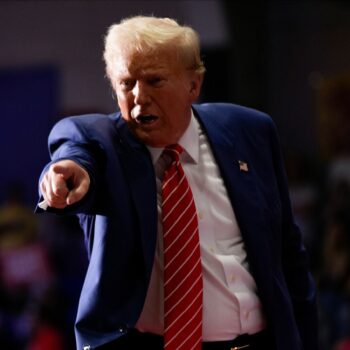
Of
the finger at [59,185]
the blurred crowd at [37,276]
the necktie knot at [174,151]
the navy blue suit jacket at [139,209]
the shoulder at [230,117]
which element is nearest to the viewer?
the finger at [59,185]

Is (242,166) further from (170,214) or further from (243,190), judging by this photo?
(170,214)

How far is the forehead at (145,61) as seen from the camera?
5.95 ft

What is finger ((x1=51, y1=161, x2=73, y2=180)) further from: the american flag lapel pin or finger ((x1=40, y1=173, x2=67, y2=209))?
the american flag lapel pin

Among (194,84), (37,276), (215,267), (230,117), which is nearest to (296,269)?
(215,267)

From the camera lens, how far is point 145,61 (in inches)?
71.4

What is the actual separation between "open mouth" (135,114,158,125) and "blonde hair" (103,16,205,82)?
4.9 inches

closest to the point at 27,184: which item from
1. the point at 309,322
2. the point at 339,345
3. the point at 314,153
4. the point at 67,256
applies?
the point at 67,256

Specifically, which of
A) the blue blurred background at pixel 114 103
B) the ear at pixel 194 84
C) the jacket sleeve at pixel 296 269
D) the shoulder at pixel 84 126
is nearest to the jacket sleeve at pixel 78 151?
the shoulder at pixel 84 126

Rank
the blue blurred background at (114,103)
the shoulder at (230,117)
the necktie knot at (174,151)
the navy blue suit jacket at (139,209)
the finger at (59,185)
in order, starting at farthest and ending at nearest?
the blue blurred background at (114,103) < the shoulder at (230,117) < the necktie knot at (174,151) < the navy blue suit jacket at (139,209) < the finger at (59,185)

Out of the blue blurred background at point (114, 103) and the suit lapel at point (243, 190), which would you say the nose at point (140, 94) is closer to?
the suit lapel at point (243, 190)

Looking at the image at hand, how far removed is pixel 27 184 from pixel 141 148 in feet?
14.5

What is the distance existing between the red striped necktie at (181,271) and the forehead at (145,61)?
235mm

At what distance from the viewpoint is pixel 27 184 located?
620 cm

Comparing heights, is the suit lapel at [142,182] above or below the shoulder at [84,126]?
below
